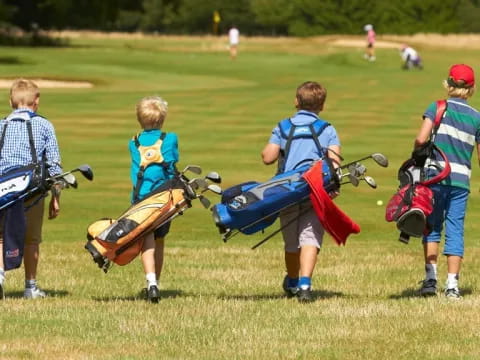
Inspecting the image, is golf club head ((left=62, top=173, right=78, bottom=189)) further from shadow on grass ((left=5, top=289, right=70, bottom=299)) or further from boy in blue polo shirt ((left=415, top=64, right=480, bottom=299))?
boy in blue polo shirt ((left=415, top=64, right=480, bottom=299))

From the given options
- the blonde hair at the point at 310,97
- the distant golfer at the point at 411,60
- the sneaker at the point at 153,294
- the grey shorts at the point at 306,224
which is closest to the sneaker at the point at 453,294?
the grey shorts at the point at 306,224

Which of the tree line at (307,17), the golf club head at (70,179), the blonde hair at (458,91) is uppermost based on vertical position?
the blonde hair at (458,91)

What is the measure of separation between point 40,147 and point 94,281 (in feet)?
5.38

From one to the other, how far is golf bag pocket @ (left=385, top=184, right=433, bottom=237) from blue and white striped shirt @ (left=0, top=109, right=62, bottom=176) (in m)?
2.39

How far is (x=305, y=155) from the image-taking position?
9016 millimetres

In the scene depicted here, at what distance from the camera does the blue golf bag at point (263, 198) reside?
8742mm

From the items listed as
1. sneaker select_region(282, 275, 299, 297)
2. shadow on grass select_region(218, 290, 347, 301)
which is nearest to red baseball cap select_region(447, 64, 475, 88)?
shadow on grass select_region(218, 290, 347, 301)

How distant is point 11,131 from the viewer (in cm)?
918

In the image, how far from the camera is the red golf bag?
886cm

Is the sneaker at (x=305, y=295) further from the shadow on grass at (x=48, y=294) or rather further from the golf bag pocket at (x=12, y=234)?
the golf bag pocket at (x=12, y=234)

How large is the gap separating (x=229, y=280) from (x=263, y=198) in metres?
1.78

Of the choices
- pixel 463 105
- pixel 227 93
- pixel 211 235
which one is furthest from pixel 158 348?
pixel 227 93

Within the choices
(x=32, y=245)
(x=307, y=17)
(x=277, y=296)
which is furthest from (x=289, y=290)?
(x=307, y=17)

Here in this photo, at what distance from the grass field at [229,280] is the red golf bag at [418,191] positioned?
1.78 feet
